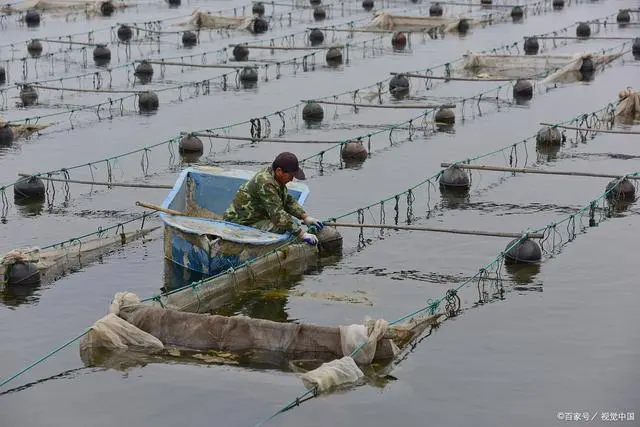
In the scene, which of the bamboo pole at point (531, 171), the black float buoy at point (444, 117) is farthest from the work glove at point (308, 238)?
the black float buoy at point (444, 117)

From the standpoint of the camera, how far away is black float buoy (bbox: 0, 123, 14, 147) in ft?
117

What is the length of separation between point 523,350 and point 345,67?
32.2m

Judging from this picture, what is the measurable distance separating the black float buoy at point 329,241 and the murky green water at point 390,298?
1.32ft

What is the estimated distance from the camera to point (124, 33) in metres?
58.3

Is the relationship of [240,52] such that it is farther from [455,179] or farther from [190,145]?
[455,179]

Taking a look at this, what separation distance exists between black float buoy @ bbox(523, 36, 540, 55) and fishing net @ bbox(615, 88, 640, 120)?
51.5ft

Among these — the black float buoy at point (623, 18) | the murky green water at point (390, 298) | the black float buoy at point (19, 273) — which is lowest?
the murky green water at point (390, 298)

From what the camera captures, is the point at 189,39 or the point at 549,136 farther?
the point at 189,39

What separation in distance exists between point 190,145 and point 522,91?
46.1 feet

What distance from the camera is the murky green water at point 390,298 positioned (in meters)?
17.6

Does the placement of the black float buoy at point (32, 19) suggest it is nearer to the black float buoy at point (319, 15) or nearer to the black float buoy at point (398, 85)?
the black float buoy at point (319, 15)

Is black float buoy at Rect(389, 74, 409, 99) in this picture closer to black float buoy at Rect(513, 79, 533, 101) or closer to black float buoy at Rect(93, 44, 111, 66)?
black float buoy at Rect(513, 79, 533, 101)

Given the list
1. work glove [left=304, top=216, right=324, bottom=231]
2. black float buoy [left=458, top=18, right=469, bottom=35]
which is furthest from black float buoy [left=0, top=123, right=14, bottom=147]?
black float buoy [left=458, top=18, right=469, bottom=35]

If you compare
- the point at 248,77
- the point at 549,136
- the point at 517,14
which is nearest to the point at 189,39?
the point at 248,77
